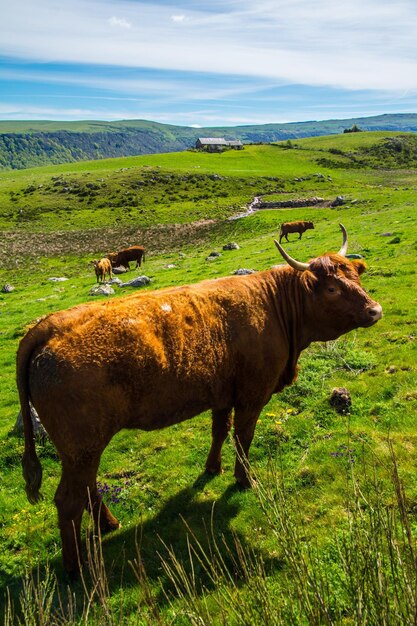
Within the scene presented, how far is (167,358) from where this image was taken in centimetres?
569

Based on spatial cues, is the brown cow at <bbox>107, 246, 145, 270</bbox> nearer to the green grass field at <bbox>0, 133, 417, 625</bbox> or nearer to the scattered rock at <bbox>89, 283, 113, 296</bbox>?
the green grass field at <bbox>0, 133, 417, 625</bbox>

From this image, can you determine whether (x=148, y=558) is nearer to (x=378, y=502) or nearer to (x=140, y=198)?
(x=378, y=502)

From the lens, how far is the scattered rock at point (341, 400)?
863cm

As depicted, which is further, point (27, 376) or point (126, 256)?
point (126, 256)

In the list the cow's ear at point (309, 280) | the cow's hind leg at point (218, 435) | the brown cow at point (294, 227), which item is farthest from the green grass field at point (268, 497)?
the brown cow at point (294, 227)

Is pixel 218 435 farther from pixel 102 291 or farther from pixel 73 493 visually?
pixel 102 291

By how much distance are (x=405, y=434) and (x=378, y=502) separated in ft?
17.0

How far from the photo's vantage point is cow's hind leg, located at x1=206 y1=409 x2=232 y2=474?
24.3ft

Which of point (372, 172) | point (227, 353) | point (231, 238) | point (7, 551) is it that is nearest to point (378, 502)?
point (227, 353)

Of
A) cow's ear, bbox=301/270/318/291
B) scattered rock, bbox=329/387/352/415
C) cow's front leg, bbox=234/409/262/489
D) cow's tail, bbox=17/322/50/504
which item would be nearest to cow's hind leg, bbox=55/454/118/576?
cow's tail, bbox=17/322/50/504

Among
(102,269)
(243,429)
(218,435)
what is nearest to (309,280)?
(243,429)

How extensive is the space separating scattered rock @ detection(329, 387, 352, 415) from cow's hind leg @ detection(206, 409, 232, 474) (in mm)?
2613

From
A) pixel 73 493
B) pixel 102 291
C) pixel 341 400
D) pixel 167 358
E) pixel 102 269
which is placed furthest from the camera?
pixel 102 269

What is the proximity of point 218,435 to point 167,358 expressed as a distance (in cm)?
248
